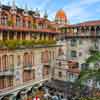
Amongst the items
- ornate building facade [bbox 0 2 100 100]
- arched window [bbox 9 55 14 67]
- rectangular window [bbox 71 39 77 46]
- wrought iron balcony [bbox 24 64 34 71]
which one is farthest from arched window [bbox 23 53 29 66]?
rectangular window [bbox 71 39 77 46]

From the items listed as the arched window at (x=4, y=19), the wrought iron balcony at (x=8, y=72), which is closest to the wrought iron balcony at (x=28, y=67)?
the wrought iron balcony at (x=8, y=72)

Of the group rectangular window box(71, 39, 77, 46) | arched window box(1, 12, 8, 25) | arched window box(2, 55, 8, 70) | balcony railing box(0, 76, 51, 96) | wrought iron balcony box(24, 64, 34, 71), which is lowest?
balcony railing box(0, 76, 51, 96)

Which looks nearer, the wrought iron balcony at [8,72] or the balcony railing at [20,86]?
the wrought iron balcony at [8,72]

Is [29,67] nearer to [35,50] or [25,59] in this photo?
[25,59]

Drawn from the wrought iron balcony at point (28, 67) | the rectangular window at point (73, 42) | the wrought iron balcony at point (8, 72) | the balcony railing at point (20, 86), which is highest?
the rectangular window at point (73, 42)

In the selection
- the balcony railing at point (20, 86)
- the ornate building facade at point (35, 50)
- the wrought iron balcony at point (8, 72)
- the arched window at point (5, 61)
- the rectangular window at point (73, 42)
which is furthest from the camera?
the rectangular window at point (73, 42)

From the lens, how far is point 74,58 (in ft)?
182

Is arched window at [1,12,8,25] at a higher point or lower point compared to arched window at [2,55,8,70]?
higher

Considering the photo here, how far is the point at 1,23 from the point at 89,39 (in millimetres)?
19725

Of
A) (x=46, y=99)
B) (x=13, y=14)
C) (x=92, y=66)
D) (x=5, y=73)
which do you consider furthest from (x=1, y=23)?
(x=92, y=66)

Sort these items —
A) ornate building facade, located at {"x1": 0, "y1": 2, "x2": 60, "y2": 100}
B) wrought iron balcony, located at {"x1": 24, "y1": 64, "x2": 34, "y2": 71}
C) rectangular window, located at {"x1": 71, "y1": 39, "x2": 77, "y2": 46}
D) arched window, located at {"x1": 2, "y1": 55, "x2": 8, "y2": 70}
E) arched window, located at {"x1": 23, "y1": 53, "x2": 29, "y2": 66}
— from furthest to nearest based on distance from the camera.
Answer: rectangular window, located at {"x1": 71, "y1": 39, "x2": 77, "y2": 46}, wrought iron balcony, located at {"x1": 24, "y1": 64, "x2": 34, "y2": 71}, arched window, located at {"x1": 23, "y1": 53, "x2": 29, "y2": 66}, ornate building facade, located at {"x1": 0, "y1": 2, "x2": 60, "y2": 100}, arched window, located at {"x1": 2, "y1": 55, "x2": 8, "y2": 70}

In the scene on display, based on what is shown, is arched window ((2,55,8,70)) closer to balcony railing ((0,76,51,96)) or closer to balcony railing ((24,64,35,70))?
balcony railing ((0,76,51,96))

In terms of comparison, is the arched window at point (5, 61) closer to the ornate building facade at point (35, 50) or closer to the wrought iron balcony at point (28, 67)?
the ornate building facade at point (35, 50)

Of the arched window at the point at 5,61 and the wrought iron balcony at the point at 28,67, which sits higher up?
the arched window at the point at 5,61
